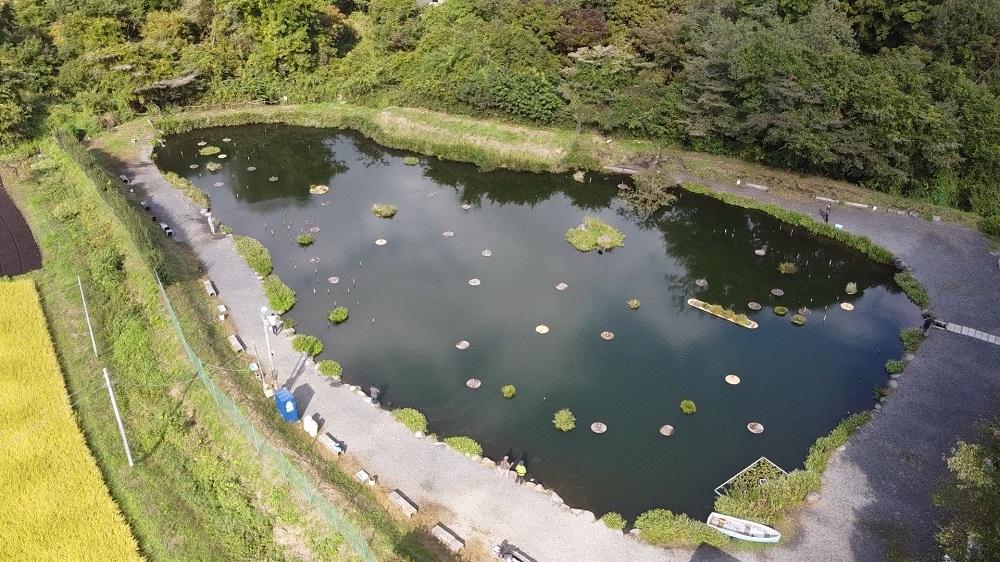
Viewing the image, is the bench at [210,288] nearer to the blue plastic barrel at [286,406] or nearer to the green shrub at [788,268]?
the blue plastic barrel at [286,406]

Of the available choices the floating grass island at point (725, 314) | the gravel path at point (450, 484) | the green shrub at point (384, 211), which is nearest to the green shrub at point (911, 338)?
the floating grass island at point (725, 314)

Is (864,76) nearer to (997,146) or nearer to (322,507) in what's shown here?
(997,146)

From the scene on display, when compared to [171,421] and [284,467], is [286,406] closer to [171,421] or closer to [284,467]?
[284,467]

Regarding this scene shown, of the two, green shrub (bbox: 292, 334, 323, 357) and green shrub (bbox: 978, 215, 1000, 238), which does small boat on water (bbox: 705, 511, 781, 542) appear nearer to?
green shrub (bbox: 292, 334, 323, 357)

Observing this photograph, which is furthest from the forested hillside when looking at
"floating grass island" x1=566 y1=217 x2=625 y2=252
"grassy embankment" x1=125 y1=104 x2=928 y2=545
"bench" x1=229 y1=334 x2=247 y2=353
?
"bench" x1=229 y1=334 x2=247 y2=353

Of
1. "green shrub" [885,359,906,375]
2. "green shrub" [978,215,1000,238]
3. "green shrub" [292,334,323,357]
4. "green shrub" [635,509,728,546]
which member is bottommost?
"green shrub" [292,334,323,357]
